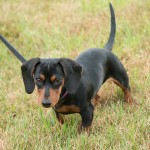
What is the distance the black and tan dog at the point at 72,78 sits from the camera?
334cm

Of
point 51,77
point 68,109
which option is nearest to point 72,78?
point 51,77

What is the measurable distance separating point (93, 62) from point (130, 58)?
1.56 metres

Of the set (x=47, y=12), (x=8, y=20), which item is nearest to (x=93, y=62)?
(x=8, y=20)

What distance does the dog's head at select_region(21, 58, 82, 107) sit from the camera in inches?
130

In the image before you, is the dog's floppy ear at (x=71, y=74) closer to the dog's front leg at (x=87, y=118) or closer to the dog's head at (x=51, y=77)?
the dog's head at (x=51, y=77)

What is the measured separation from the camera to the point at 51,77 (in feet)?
10.9

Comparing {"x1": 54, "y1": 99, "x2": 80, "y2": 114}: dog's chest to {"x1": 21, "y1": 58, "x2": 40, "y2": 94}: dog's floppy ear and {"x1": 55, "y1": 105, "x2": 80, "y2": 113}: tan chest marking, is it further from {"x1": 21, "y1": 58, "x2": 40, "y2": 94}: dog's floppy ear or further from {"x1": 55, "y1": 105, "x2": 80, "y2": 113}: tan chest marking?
{"x1": 21, "y1": 58, "x2": 40, "y2": 94}: dog's floppy ear

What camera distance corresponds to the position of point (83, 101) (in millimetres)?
3754

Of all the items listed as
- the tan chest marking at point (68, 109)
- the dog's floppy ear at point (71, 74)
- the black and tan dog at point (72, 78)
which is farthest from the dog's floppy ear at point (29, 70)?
the tan chest marking at point (68, 109)

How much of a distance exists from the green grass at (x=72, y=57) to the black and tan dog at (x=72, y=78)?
24cm

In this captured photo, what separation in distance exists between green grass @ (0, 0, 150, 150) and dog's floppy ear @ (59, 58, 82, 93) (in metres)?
0.48

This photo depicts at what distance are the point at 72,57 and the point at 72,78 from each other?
2466 millimetres

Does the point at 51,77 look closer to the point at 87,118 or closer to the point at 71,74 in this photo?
the point at 71,74

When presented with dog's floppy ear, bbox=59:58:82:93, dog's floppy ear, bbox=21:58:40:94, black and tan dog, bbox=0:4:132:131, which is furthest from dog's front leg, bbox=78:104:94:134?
dog's floppy ear, bbox=21:58:40:94
